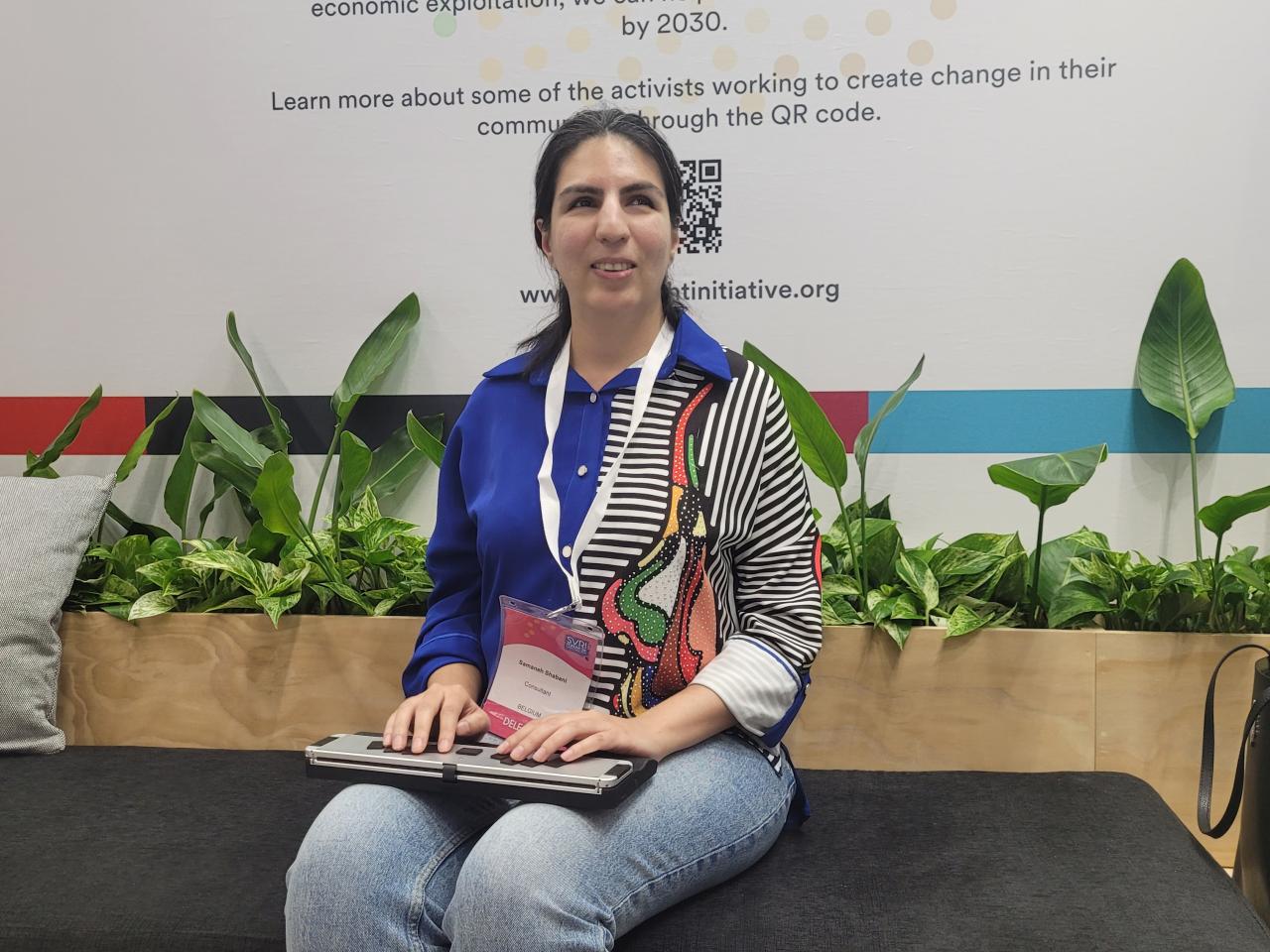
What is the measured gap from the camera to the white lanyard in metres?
1.60

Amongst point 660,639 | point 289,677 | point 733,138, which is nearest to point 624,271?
point 660,639

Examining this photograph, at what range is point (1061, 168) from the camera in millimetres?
2363

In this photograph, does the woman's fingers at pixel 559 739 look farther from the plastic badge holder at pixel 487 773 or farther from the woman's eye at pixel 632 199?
the woman's eye at pixel 632 199

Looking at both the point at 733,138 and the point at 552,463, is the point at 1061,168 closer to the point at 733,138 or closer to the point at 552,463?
the point at 733,138

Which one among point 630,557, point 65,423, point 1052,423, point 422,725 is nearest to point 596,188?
point 630,557

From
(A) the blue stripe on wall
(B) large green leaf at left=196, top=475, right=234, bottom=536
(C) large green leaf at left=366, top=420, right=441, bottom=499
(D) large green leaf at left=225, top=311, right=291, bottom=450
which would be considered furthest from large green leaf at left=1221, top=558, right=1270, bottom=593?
(B) large green leaf at left=196, top=475, right=234, bottom=536

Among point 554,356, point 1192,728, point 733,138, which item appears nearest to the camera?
point 554,356

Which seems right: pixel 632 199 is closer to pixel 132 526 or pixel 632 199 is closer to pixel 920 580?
pixel 920 580

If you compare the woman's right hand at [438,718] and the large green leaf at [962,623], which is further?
the large green leaf at [962,623]

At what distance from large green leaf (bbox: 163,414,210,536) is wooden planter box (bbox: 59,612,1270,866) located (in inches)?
12.1

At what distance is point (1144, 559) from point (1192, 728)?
0.35 m

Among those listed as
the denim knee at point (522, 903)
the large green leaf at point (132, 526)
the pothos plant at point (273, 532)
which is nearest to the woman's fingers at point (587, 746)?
the denim knee at point (522, 903)

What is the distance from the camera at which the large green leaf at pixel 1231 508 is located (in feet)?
6.58

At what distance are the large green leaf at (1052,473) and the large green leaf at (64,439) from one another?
1.99 meters
